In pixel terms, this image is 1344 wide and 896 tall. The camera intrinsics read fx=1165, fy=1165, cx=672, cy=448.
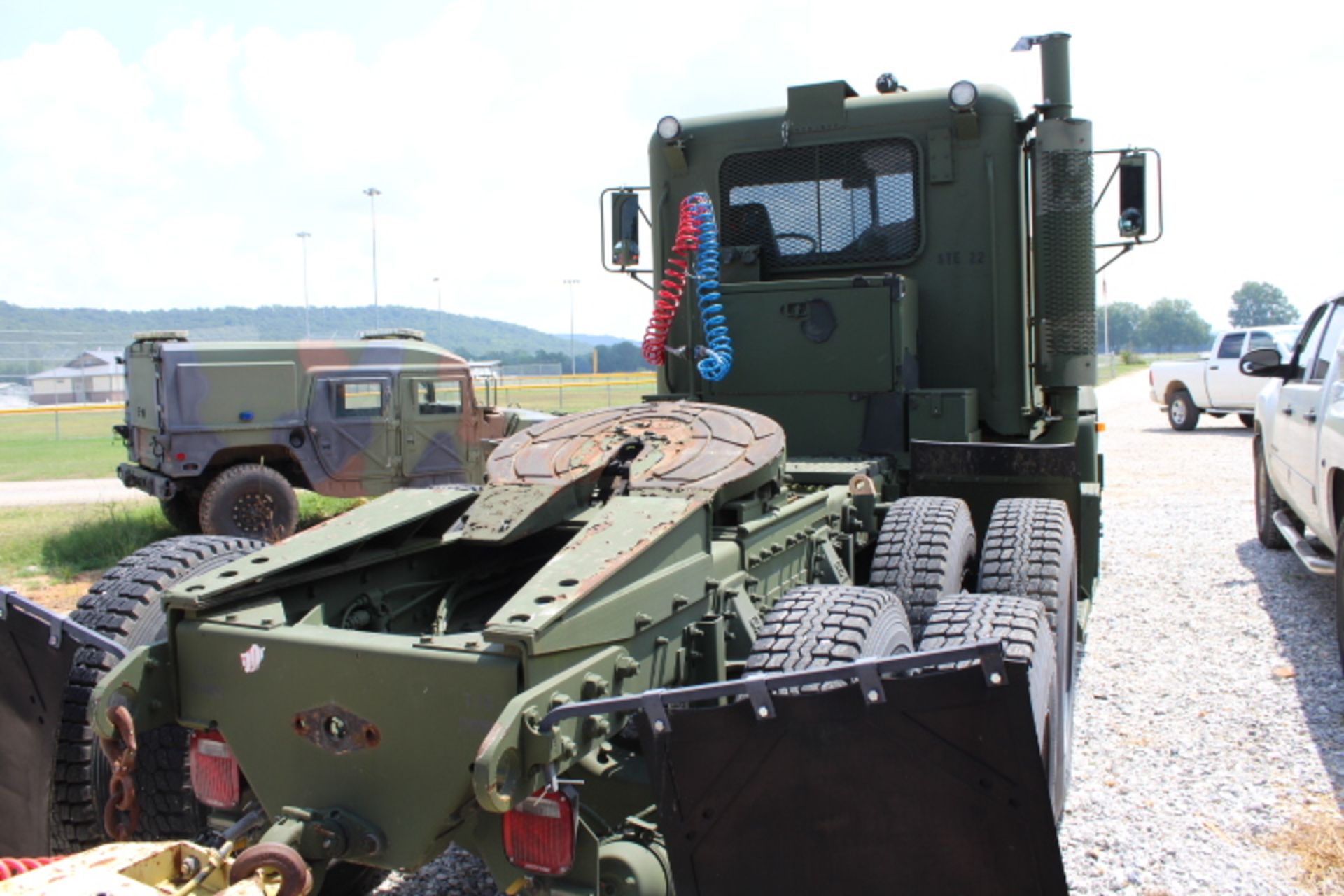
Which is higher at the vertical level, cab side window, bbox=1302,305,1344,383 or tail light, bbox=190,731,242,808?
cab side window, bbox=1302,305,1344,383

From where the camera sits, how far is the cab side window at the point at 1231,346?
65.0ft

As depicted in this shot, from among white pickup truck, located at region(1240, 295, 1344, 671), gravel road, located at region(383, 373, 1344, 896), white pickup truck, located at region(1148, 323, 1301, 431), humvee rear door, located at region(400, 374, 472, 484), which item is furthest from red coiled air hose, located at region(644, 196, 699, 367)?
white pickup truck, located at region(1148, 323, 1301, 431)

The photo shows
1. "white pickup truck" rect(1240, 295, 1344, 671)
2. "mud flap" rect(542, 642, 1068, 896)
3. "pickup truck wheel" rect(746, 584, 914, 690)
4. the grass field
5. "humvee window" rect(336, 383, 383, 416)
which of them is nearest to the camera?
"mud flap" rect(542, 642, 1068, 896)

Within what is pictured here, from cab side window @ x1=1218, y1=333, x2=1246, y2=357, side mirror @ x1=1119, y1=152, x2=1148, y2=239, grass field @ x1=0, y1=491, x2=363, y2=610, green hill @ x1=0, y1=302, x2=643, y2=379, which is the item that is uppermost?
green hill @ x1=0, y1=302, x2=643, y2=379

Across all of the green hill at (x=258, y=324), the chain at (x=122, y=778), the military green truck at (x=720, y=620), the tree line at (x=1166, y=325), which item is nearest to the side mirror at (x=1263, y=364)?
the military green truck at (x=720, y=620)

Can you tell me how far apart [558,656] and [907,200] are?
3955mm

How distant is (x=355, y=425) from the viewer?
1248cm

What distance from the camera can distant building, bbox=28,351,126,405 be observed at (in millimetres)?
53469

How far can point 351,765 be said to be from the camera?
2.91 meters

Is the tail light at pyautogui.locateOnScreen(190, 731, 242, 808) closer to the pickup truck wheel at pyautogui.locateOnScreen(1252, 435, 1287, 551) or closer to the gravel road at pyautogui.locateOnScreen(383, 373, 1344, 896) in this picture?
the gravel road at pyautogui.locateOnScreen(383, 373, 1344, 896)

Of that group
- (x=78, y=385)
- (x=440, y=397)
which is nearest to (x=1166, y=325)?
(x=78, y=385)

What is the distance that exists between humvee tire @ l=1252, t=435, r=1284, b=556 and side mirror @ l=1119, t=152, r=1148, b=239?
3.60 meters

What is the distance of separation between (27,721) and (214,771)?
0.79m

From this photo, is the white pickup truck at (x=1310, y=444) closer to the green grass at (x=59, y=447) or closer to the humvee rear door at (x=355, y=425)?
the humvee rear door at (x=355, y=425)
